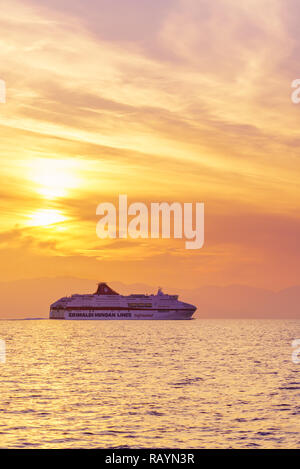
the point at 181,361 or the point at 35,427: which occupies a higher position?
the point at 181,361

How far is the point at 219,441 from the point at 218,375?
29.2 m

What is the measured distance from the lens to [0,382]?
167ft

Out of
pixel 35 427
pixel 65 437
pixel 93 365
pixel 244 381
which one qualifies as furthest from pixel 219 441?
pixel 93 365
